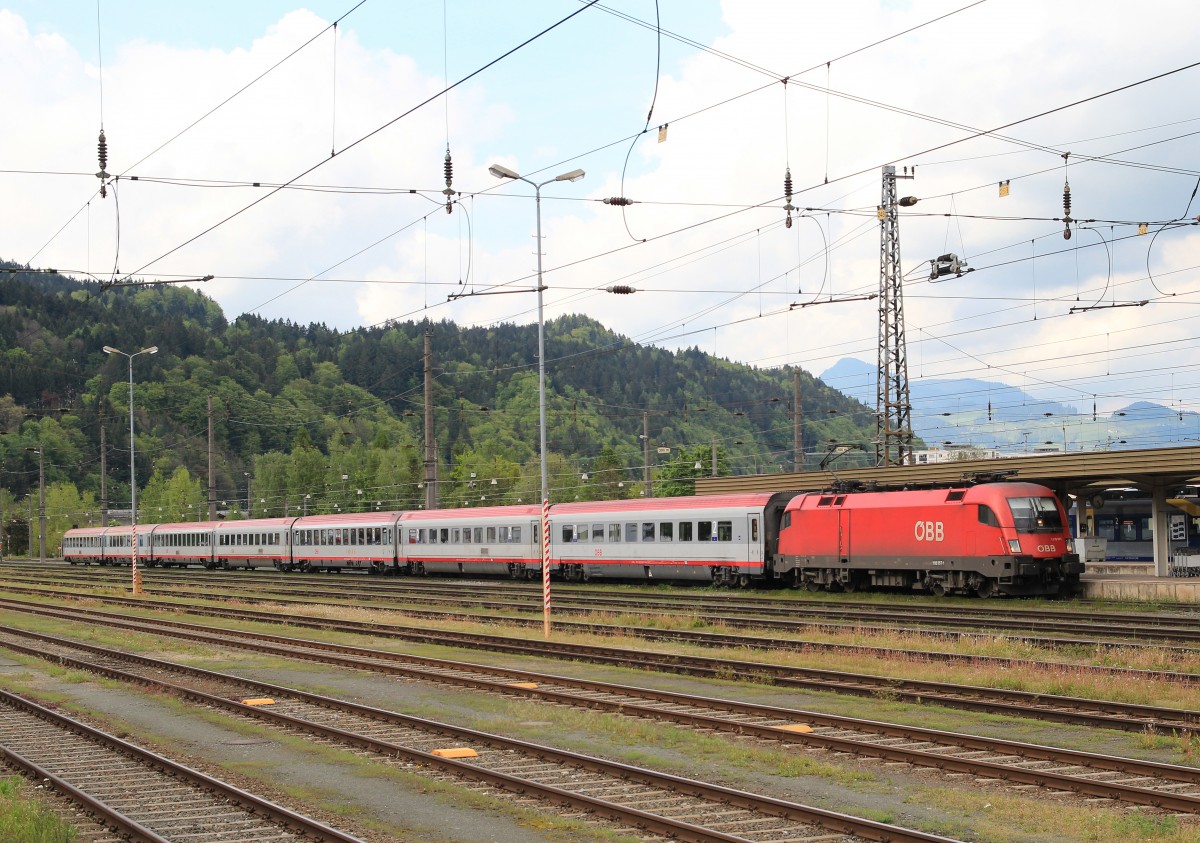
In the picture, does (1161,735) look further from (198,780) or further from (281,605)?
(281,605)

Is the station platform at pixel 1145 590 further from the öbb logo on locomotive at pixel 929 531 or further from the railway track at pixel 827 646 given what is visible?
the railway track at pixel 827 646

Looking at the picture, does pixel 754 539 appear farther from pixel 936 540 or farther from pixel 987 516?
pixel 987 516

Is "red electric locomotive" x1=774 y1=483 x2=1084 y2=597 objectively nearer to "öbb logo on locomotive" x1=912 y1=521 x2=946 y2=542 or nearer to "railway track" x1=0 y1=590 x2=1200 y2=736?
"öbb logo on locomotive" x1=912 y1=521 x2=946 y2=542

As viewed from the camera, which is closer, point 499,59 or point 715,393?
point 499,59

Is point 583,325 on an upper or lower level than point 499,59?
upper

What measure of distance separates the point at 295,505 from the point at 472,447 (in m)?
38.1

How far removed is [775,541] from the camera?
4262cm

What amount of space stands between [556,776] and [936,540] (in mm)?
25395

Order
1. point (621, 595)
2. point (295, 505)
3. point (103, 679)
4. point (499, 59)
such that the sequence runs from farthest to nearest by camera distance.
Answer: point (295, 505), point (621, 595), point (103, 679), point (499, 59)

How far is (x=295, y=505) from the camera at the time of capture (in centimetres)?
13612

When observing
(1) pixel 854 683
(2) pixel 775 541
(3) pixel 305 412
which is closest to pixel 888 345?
(2) pixel 775 541

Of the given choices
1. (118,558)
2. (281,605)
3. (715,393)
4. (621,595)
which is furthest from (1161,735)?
(715,393)

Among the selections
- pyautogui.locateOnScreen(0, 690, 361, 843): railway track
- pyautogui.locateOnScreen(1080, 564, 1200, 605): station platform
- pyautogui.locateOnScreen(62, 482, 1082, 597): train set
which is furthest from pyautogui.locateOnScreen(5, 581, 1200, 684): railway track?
pyautogui.locateOnScreen(0, 690, 361, 843): railway track

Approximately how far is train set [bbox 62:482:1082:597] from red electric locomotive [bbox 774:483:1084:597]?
1.5 inches
